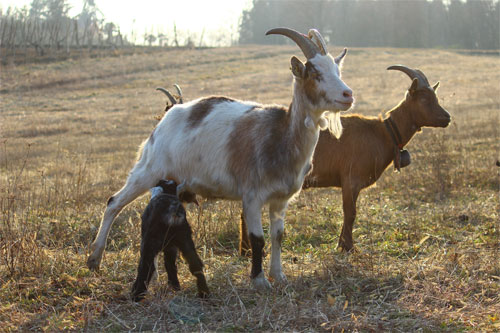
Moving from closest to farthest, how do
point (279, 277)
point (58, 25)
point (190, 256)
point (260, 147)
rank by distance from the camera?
point (190, 256) < point (260, 147) < point (279, 277) < point (58, 25)

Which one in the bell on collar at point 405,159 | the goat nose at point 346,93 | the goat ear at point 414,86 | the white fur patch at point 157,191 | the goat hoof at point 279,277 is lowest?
the goat hoof at point 279,277

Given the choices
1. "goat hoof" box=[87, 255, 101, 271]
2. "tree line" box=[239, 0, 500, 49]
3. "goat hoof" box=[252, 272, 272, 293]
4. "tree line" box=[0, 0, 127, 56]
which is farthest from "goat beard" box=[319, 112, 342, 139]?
"tree line" box=[239, 0, 500, 49]

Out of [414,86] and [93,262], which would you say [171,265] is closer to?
[93,262]

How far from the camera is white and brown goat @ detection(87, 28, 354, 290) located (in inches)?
200

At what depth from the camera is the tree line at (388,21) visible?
217 feet

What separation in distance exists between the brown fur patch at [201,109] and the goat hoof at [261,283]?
1751 mm

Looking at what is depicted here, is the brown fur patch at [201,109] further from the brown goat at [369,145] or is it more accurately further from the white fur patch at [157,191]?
the brown goat at [369,145]

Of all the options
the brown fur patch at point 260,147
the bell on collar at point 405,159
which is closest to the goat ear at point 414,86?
the bell on collar at point 405,159

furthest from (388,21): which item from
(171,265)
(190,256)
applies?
(190,256)

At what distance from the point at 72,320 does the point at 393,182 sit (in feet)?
23.0

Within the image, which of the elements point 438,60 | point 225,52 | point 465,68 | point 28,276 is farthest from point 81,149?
point 225,52

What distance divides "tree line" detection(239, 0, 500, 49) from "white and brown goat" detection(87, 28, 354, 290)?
61699mm

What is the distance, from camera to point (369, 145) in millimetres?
6902

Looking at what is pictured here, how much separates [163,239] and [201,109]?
1829 mm
